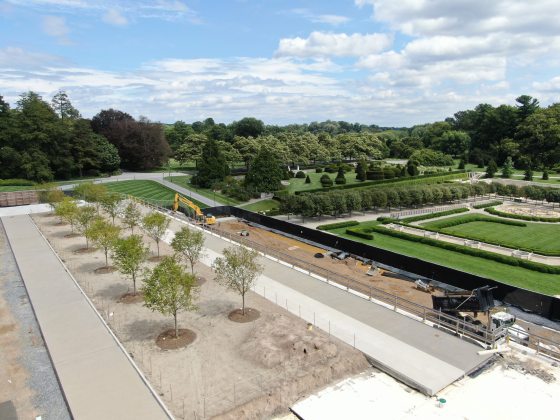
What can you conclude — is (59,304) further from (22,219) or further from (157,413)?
(22,219)

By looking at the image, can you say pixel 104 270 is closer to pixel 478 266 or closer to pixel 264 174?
pixel 478 266

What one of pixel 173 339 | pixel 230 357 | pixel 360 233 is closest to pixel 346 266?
pixel 360 233

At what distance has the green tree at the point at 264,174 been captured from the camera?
201 ft

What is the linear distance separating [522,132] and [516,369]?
86289mm

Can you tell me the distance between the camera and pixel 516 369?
17.1 m

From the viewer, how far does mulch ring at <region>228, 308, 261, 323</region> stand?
21.8 m

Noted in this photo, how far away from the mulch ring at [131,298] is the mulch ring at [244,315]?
5943 mm

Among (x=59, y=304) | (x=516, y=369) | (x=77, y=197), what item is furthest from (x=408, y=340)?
(x=77, y=197)

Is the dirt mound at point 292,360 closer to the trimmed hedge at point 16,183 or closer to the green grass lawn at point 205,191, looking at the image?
the green grass lawn at point 205,191

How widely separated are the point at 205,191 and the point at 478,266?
44383 millimetres

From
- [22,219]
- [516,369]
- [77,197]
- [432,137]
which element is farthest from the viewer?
[432,137]

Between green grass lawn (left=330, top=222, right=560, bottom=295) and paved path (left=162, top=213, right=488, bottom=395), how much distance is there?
41.8 ft

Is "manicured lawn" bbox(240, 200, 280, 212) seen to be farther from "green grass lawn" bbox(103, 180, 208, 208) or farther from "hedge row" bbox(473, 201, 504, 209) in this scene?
"hedge row" bbox(473, 201, 504, 209)

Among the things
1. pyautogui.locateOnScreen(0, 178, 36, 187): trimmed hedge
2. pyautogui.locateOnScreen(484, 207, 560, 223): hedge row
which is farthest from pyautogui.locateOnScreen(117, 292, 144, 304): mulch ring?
pyautogui.locateOnScreen(0, 178, 36, 187): trimmed hedge
